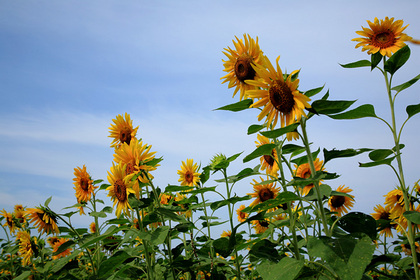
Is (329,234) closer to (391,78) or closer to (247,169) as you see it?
(247,169)

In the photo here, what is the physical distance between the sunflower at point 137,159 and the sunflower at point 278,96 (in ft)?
3.10

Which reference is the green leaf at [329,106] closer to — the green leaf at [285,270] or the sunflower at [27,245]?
the green leaf at [285,270]

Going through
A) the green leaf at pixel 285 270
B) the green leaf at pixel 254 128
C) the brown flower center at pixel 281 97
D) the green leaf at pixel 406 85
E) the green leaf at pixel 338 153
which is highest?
the green leaf at pixel 406 85

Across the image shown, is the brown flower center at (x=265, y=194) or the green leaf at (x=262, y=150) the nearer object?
the green leaf at (x=262, y=150)

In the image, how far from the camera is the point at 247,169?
288 cm

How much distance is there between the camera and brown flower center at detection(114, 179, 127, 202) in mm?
2602

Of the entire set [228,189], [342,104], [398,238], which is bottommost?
[398,238]

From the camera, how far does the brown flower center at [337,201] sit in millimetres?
4156

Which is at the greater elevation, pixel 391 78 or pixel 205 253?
pixel 391 78

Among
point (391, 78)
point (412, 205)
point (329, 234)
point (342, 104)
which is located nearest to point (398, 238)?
point (412, 205)

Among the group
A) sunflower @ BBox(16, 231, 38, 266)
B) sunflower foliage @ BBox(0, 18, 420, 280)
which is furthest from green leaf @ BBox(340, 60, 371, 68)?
sunflower @ BBox(16, 231, 38, 266)

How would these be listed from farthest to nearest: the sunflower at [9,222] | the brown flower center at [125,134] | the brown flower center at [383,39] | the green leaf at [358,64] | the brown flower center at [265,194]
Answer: the sunflower at [9,222] < the brown flower center at [265,194] < the brown flower center at [125,134] < the brown flower center at [383,39] < the green leaf at [358,64]

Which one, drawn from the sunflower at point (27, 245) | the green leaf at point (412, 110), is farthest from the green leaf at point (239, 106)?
the sunflower at point (27, 245)

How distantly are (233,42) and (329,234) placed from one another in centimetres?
165
